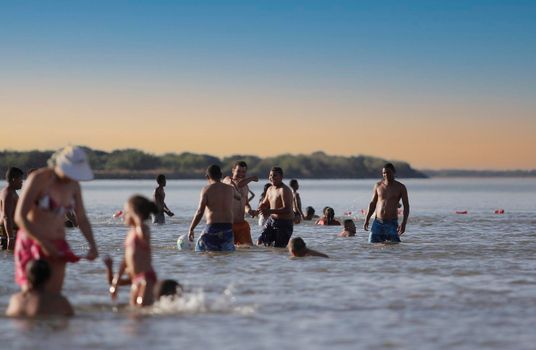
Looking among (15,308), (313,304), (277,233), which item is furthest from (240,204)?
(15,308)

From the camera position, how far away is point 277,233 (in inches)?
751

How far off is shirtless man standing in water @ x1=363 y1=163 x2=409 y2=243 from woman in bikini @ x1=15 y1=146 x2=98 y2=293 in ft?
32.6

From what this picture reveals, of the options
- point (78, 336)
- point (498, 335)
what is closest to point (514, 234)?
point (498, 335)

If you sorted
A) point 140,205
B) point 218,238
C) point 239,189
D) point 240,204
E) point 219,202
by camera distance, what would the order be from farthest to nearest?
point 239,189
point 240,204
point 218,238
point 219,202
point 140,205

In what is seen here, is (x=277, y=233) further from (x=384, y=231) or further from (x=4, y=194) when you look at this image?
(x=4, y=194)

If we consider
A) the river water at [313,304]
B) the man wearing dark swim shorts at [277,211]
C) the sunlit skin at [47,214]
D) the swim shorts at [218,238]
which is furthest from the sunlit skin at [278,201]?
the sunlit skin at [47,214]

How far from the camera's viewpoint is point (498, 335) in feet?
30.8

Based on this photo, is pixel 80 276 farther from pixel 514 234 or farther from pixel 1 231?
pixel 514 234

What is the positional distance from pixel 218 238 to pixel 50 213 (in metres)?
7.87

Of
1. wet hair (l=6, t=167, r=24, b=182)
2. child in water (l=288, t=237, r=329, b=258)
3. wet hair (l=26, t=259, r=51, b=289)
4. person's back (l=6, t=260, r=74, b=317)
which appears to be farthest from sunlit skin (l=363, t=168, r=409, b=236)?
wet hair (l=26, t=259, r=51, b=289)

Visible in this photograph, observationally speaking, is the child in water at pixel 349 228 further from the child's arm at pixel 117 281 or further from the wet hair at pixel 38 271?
the wet hair at pixel 38 271

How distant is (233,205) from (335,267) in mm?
3286

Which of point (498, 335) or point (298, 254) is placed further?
point (298, 254)

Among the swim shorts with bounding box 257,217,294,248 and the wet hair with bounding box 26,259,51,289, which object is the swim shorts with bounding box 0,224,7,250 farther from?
the wet hair with bounding box 26,259,51,289
